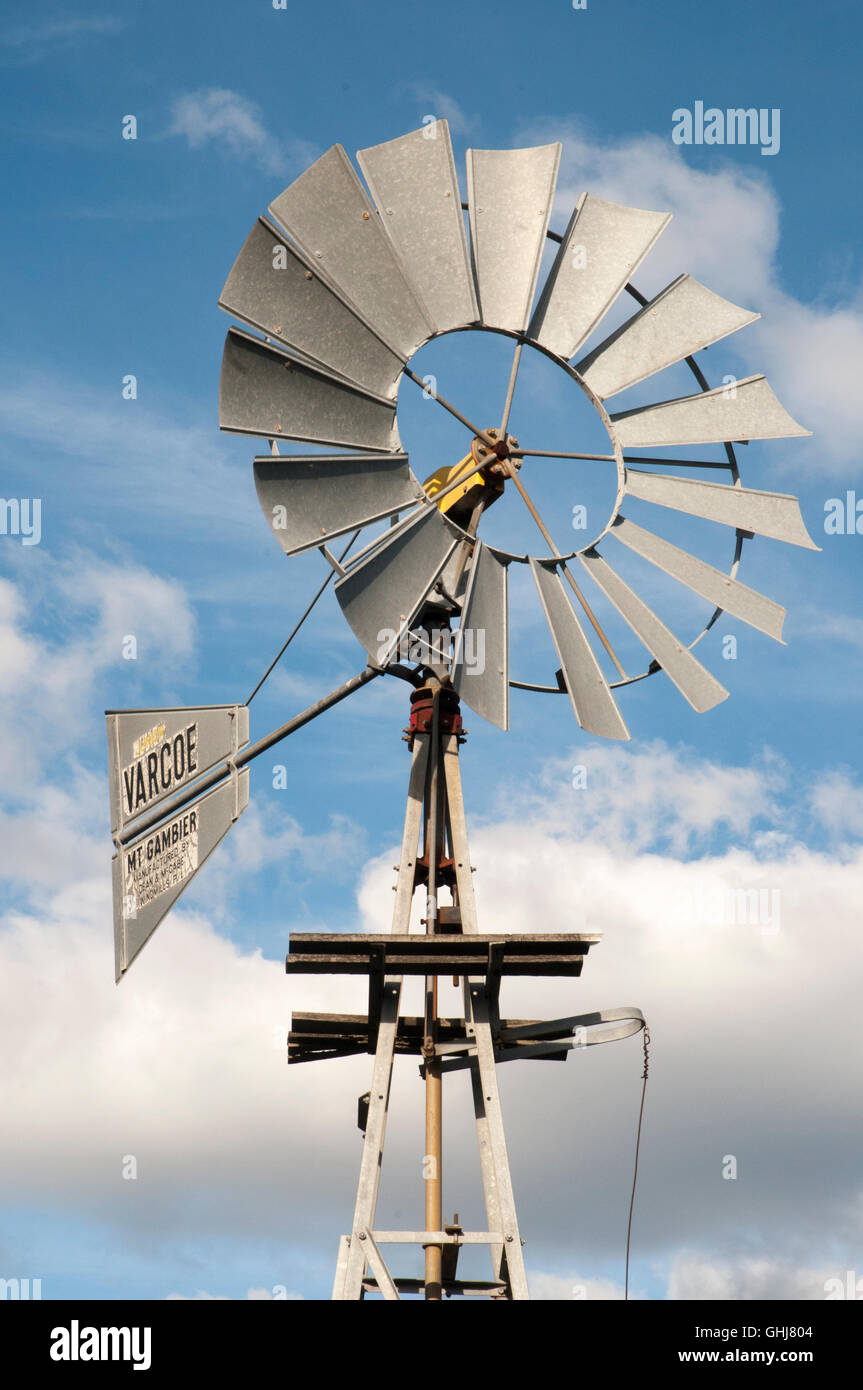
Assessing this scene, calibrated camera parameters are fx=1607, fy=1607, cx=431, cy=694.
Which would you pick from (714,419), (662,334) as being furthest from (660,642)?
(662,334)

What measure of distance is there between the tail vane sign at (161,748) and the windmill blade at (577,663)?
87.7 inches

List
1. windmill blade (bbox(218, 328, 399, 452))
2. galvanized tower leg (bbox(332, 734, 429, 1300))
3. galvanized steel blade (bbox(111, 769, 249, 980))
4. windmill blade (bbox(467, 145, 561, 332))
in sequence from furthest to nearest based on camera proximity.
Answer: windmill blade (bbox(467, 145, 561, 332)), galvanized steel blade (bbox(111, 769, 249, 980)), windmill blade (bbox(218, 328, 399, 452)), galvanized tower leg (bbox(332, 734, 429, 1300))

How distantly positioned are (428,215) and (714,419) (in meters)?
2.60

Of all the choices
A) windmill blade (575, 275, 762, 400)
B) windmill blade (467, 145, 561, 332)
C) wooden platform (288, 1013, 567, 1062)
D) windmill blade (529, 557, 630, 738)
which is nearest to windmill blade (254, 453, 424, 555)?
windmill blade (529, 557, 630, 738)

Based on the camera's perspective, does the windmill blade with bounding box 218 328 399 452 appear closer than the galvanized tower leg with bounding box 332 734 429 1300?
No

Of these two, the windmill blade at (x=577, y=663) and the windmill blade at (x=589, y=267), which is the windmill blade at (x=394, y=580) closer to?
the windmill blade at (x=577, y=663)

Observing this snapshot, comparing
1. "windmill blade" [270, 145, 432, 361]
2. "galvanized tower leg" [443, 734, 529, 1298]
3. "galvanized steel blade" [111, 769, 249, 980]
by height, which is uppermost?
"windmill blade" [270, 145, 432, 361]

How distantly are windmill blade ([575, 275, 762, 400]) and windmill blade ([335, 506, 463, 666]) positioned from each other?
189 cm

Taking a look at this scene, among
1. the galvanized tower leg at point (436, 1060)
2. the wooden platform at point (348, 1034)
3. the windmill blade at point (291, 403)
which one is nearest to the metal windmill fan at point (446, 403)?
the windmill blade at point (291, 403)

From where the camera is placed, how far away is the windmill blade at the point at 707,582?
37.3ft

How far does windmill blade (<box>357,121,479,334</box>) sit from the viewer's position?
10852 mm

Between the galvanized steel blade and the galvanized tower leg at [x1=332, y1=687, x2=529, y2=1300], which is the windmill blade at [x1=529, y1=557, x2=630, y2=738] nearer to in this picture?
the galvanized tower leg at [x1=332, y1=687, x2=529, y2=1300]
